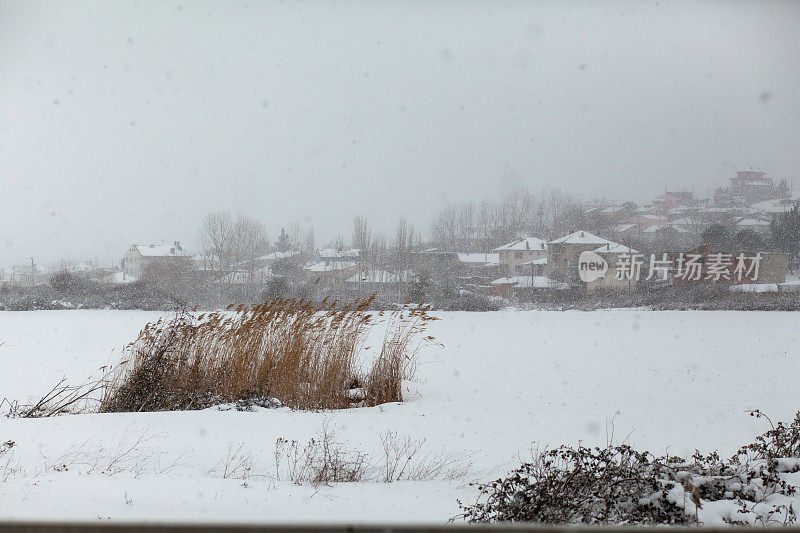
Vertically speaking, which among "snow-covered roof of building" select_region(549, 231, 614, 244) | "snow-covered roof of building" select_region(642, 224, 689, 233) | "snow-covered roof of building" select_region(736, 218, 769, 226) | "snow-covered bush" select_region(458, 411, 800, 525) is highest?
"snow-covered bush" select_region(458, 411, 800, 525)

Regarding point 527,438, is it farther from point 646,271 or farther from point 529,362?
point 646,271

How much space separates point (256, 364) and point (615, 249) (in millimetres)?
28159

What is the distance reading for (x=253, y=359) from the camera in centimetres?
550

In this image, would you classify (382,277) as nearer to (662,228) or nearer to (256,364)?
(662,228)

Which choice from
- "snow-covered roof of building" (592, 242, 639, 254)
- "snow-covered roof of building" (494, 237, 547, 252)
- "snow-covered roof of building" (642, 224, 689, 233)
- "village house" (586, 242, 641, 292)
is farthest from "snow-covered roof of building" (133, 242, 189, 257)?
"snow-covered roof of building" (642, 224, 689, 233)

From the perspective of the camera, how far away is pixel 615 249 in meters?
30.2

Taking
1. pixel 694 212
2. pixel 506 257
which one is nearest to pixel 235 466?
pixel 506 257

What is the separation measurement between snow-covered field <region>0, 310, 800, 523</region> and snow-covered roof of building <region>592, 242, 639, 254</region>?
1858 cm

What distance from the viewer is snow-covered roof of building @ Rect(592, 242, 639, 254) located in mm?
28797

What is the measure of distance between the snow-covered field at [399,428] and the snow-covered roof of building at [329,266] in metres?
18.5

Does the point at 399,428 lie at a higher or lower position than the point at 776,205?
lower

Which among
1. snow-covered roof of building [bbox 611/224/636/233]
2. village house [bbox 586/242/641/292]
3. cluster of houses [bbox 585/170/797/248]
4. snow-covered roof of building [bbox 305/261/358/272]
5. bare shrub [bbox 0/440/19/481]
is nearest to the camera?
bare shrub [bbox 0/440/19/481]

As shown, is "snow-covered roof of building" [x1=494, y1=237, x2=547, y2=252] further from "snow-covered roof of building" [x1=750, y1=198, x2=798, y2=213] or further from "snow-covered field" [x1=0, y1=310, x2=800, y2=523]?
"snow-covered field" [x1=0, y1=310, x2=800, y2=523]

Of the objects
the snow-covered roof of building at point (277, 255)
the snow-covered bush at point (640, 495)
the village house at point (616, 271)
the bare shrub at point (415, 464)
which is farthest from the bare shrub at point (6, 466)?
the village house at point (616, 271)
